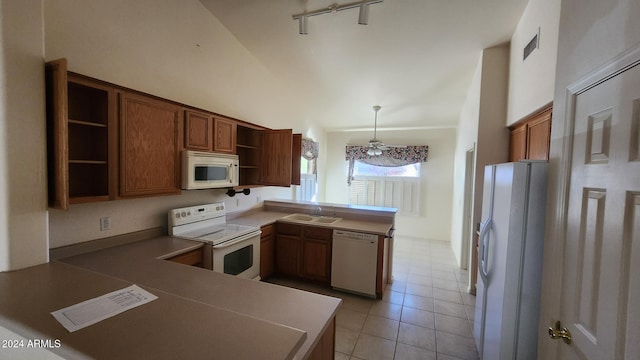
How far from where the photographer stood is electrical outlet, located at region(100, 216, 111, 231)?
2041 millimetres

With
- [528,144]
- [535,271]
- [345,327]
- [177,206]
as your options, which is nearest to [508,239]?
[535,271]

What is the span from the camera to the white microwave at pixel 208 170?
2.32 meters

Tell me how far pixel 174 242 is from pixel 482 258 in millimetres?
2586

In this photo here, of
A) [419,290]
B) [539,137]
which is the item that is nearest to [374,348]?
[419,290]

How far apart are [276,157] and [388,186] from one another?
11.7ft

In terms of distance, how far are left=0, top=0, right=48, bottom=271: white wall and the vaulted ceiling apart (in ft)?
6.01

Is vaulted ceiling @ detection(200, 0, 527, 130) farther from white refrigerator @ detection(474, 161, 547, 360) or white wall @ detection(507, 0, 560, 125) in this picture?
white refrigerator @ detection(474, 161, 547, 360)

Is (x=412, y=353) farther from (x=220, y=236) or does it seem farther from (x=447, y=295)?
(x=220, y=236)

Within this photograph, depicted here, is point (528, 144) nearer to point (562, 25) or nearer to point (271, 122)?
point (562, 25)

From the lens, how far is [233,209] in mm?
3445

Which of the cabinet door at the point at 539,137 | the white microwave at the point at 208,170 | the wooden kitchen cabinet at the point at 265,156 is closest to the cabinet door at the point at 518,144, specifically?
the cabinet door at the point at 539,137

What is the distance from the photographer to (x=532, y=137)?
2232mm

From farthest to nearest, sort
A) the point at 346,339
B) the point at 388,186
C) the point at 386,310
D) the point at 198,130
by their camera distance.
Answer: the point at 388,186 → the point at 386,310 → the point at 198,130 → the point at 346,339

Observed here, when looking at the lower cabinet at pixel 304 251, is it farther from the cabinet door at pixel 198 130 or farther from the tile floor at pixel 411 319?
the cabinet door at pixel 198 130
